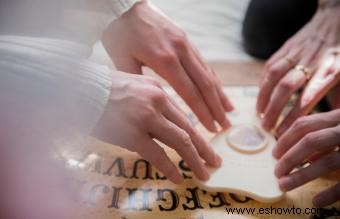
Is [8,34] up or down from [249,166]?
up

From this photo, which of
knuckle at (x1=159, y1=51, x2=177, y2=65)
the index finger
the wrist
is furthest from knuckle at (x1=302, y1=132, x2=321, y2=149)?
the wrist

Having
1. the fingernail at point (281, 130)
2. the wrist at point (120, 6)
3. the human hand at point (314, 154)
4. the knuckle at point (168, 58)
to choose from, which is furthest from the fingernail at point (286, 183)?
the wrist at point (120, 6)

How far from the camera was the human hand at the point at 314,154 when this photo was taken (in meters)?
0.58

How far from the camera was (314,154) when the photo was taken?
1.99ft

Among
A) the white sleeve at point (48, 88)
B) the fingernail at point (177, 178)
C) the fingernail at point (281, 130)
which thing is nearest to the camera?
the white sleeve at point (48, 88)

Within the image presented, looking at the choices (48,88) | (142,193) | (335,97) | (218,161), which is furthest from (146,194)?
(335,97)

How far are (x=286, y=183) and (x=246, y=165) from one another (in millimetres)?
66

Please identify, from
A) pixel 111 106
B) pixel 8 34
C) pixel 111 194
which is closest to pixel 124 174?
pixel 111 194

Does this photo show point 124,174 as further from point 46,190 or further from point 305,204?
point 305,204

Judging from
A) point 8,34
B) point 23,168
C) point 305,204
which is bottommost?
point 305,204

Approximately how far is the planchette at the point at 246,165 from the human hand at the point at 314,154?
0.02 meters

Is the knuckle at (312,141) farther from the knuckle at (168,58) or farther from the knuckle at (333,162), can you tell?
the knuckle at (168,58)

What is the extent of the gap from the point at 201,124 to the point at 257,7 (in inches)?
12.4

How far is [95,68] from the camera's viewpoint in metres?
0.54
